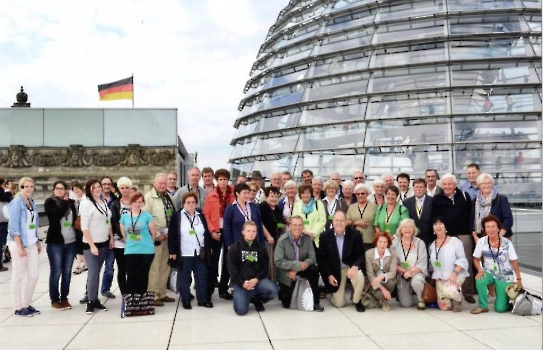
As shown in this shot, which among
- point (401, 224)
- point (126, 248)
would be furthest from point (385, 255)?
point (126, 248)

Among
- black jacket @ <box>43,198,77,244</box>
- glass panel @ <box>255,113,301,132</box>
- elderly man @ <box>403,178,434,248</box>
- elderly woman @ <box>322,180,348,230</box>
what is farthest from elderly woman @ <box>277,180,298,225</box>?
glass panel @ <box>255,113,301,132</box>

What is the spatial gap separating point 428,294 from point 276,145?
11.1 meters

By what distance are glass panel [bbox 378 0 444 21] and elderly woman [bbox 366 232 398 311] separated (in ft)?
36.9

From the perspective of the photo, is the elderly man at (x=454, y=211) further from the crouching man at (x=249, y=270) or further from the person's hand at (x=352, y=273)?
the crouching man at (x=249, y=270)

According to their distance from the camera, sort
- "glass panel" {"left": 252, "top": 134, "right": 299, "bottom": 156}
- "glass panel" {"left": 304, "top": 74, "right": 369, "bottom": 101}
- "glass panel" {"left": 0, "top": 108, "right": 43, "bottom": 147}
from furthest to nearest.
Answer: "glass panel" {"left": 0, "top": 108, "right": 43, "bottom": 147} → "glass panel" {"left": 252, "top": 134, "right": 299, "bottom": 156} → "glass panel" {"left": 304, "top": 74, "right": 369, "bottom": 101}

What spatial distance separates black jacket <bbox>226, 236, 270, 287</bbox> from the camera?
22.3ft

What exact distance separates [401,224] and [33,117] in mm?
23656

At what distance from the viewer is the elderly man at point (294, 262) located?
7000 mm

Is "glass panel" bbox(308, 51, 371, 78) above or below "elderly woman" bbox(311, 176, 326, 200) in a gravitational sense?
above

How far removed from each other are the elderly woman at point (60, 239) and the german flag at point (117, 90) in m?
22.1

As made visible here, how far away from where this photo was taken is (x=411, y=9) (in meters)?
16.4

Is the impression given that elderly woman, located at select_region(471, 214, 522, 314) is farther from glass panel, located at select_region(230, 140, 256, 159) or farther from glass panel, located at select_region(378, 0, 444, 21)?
glass panel, located at select_region(230, 140, 256, 159)

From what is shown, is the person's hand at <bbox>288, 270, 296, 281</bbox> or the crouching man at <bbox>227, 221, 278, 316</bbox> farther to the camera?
the person's hand at <bbox>288, 270, 296, 281</bbox>

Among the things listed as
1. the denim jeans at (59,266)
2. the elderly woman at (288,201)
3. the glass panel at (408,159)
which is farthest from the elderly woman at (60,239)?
the glass panel at (408,159)
